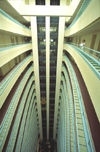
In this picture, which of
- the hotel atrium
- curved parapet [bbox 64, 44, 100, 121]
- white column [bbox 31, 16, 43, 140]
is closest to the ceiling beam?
the hotel atrium

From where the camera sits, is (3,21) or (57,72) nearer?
(3,21)

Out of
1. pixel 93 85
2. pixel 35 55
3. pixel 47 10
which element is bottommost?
pixel 93 85

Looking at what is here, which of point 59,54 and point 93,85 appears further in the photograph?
point 59,54

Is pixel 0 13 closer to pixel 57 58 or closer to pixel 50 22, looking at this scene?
pixel 50 22

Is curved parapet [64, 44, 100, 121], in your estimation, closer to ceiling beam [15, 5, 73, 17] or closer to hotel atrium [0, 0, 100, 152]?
hotel atrium [0, 0, 100, 152]

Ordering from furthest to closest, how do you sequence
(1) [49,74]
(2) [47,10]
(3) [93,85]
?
(1) [49,74], (2) [47,10], (3) [93,85]

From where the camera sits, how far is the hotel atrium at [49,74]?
18.5 feet

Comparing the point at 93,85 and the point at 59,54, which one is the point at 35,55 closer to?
the point at 59,54

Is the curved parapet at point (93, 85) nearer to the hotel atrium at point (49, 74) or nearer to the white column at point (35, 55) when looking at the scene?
the hotel atrium at point (49, 74)

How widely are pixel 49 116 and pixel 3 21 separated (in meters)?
20.7

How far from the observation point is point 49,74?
17141 millimetres

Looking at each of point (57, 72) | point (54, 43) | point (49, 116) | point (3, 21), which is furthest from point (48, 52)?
point (49, 116)

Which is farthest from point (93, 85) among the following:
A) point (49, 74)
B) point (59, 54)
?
point (49, 74)

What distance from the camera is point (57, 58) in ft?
52.3
